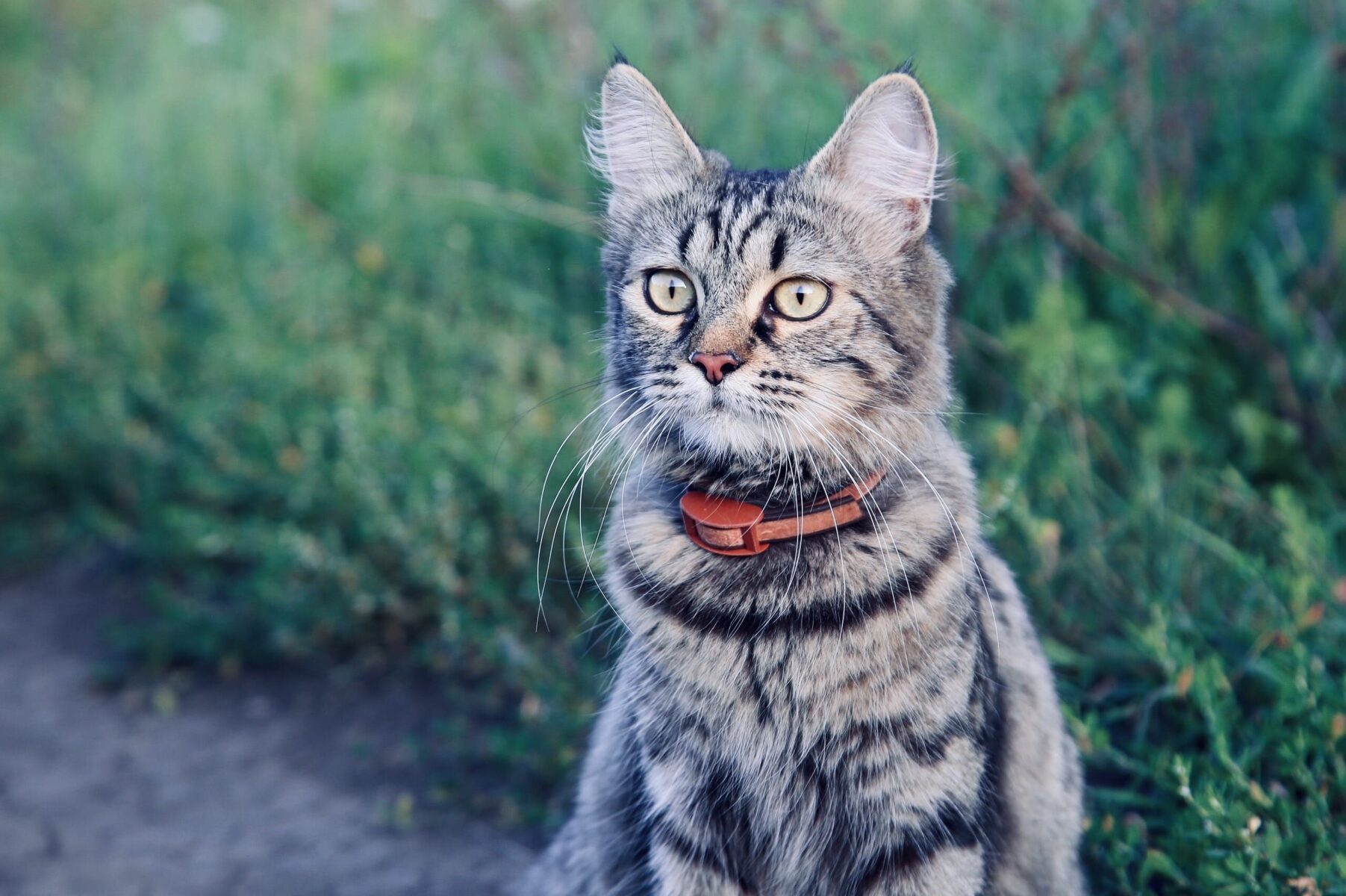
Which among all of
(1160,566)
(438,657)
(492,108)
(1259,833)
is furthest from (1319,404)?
(492,108)

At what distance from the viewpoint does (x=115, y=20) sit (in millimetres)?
7875

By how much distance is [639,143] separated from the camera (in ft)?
7.76

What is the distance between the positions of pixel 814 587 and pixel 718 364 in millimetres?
411

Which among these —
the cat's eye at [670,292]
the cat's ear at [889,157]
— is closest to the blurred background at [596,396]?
the cat's eye at [670,292]

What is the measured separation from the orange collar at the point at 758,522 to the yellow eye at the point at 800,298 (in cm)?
31

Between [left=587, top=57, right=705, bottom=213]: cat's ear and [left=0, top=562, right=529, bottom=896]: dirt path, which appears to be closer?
[left=587, top=57, right=705, bottom=213]: cat's ear

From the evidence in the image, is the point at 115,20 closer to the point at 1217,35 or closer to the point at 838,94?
the point at 838,94

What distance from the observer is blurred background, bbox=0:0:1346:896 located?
105 inches

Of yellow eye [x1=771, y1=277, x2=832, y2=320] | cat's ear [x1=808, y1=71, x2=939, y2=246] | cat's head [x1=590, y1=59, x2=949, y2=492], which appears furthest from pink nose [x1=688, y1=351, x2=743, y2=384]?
cat's ear [x1=808, y1=71, x2=939, y2=246]

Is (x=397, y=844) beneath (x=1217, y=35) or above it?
beneath

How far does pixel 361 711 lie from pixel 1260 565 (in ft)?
7.99

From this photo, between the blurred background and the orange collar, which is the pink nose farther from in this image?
the blurred background

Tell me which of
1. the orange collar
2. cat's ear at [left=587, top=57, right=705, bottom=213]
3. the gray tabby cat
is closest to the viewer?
the gray tabby cat

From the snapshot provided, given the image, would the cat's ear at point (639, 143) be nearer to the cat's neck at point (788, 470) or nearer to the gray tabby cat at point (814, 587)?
the gray tabby cat at point (814, 587)
